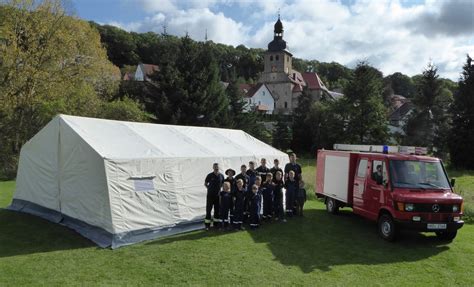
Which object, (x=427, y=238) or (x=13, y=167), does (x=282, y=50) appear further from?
(x=427, y=238)

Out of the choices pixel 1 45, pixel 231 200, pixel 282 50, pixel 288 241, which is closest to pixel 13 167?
pixel 1 45

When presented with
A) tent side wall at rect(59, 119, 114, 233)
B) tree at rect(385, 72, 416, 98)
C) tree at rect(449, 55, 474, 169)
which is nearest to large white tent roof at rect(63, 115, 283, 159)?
tent side wall at rect(59, 119, 114, 233)

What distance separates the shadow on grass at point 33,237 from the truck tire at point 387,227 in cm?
733

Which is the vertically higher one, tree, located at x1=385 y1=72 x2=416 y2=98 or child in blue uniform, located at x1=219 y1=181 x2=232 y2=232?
tree, located at x1=385 y1=72 x2=416 y2=98

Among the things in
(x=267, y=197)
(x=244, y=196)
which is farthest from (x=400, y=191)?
(x=244, y=196)

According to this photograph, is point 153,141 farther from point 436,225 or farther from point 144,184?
point 436,225

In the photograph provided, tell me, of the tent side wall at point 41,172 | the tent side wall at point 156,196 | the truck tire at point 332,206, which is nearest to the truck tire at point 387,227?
the truck tire at point 332,206

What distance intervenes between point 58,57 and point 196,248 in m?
22.6

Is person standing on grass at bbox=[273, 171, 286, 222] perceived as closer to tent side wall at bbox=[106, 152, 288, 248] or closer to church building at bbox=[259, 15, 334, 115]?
tent side wall at bbox=[106, 152, 288, 248]

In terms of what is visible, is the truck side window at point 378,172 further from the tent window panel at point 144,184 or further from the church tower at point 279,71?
the church tower at point 279,71

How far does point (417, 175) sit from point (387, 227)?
5.14 ft

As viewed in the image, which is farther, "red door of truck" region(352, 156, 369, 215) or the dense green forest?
the dense green forest

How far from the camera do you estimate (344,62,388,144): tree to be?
135 ft

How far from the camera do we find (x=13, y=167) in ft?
80.4
